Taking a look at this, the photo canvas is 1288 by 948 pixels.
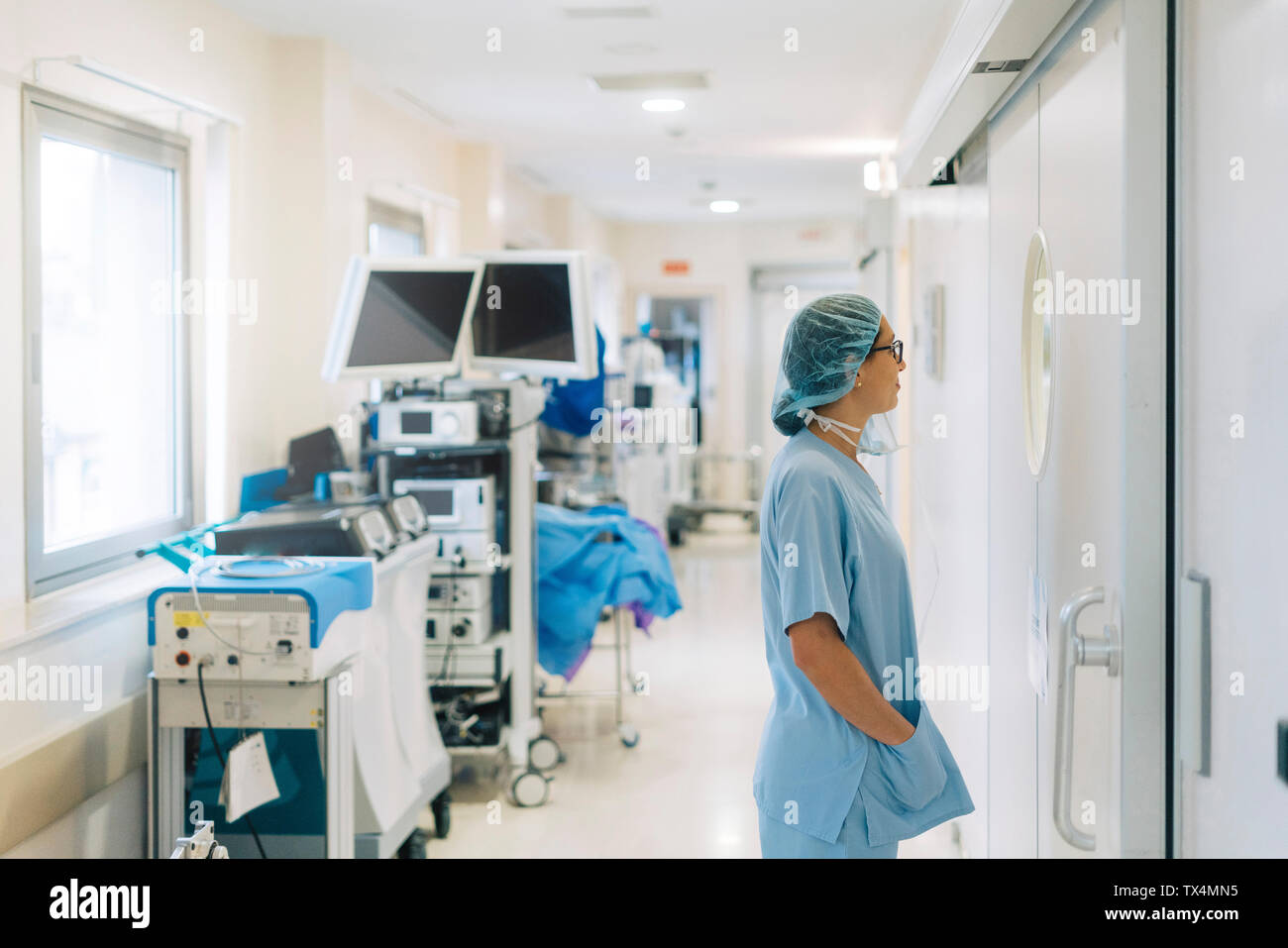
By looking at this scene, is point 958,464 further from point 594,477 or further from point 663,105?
point 594,477

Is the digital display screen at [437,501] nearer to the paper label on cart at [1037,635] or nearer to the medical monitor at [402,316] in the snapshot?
the medical monitor at [402,316]

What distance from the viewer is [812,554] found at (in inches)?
65.7

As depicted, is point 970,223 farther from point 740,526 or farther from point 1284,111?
point 740,526

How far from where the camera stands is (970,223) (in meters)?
2.91

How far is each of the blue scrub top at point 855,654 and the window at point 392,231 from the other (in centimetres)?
381

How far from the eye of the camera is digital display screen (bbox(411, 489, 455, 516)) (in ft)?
11.6

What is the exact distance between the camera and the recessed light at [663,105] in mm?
5383

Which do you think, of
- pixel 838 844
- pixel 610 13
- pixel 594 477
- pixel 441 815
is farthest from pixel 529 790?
pixel 594 477

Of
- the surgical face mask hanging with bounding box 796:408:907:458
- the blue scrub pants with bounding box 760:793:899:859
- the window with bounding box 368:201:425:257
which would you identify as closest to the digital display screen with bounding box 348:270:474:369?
the window with bounding box 368:201:425:257

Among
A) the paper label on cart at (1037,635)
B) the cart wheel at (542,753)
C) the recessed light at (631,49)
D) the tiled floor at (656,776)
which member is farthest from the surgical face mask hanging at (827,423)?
the recessed light at (631,49)

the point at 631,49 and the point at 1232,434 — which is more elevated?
the point at 631,49

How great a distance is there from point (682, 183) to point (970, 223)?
211 inches

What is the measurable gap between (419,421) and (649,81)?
92.4 inches

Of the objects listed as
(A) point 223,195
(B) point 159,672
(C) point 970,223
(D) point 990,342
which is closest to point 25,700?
(B) point 159,672
